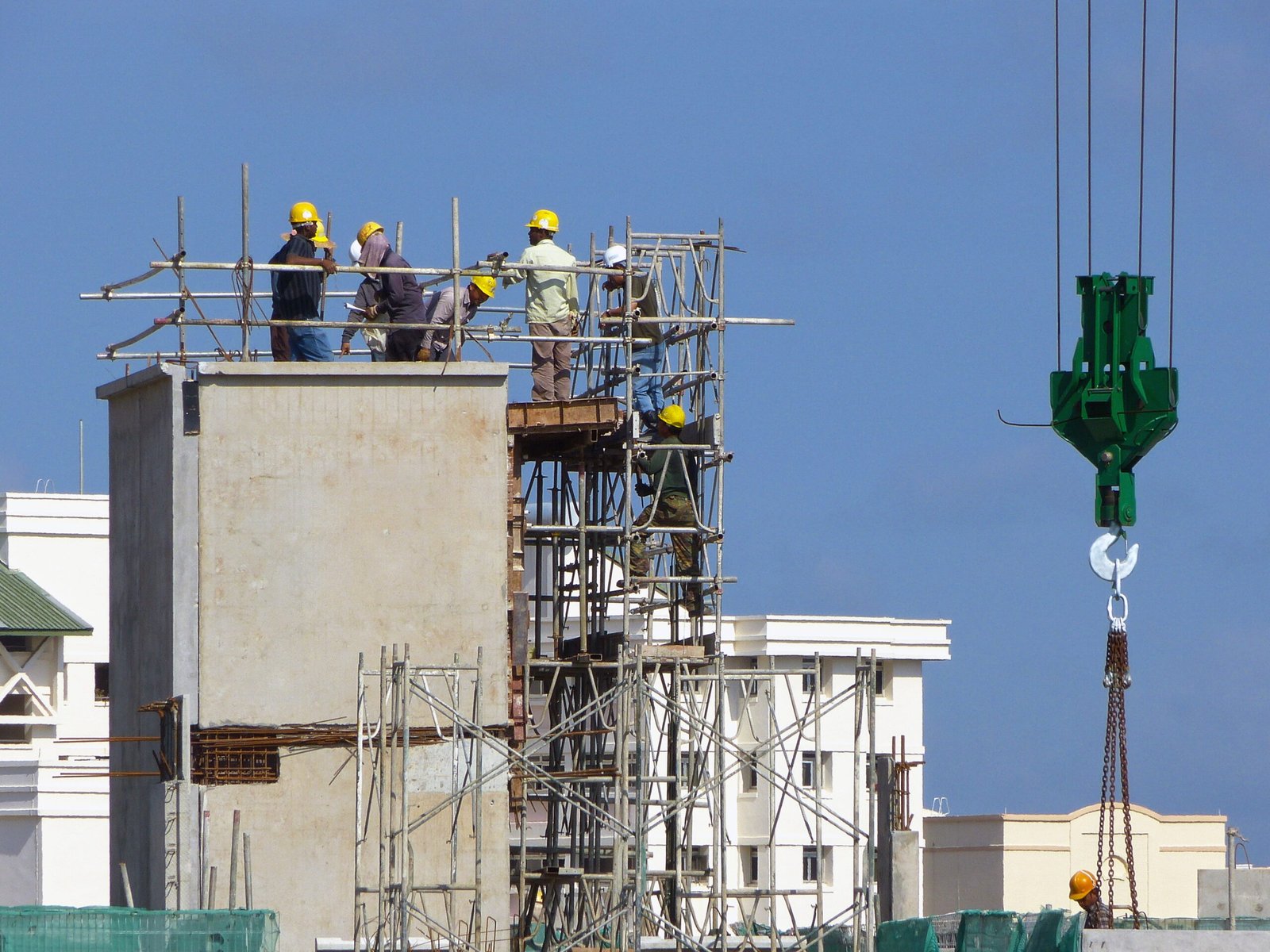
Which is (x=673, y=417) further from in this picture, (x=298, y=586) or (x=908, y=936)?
(x=908, y=936)

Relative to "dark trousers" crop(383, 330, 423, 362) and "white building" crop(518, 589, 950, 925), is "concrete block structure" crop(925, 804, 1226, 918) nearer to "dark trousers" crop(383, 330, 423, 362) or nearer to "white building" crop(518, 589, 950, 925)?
"white building" crop(518, 589, 950, 925)

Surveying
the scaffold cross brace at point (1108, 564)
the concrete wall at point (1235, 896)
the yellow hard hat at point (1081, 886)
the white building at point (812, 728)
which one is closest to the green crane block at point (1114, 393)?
the scaffold cross brace at point (1108, 564)

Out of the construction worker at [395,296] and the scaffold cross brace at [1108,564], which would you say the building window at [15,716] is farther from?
the scaffold cross brace at [1108,564]

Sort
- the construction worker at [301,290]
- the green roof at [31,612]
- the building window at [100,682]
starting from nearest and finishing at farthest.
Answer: the construction worker at [301,290] → the green roof at [31,612] → the building window at [100,682]

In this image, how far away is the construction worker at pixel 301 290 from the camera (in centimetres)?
3108

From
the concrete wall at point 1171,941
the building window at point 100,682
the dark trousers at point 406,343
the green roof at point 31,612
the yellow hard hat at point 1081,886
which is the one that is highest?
the dark trousers at point 406,343

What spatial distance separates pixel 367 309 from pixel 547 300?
2669 mm

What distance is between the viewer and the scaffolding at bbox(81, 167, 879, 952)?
28.4 meters

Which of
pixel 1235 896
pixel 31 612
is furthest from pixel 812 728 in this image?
pixel 1235 896

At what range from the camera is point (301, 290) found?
102 feet

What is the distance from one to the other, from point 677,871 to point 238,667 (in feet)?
20.0

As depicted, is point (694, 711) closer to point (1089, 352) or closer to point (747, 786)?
point (1089, 352)

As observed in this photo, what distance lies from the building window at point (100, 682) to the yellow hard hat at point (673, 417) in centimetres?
3274

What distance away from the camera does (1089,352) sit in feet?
78.0
